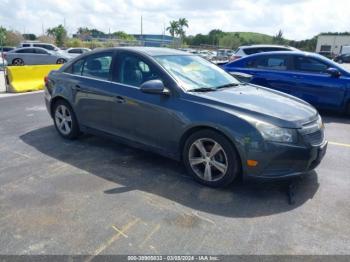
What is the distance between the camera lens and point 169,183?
3818 mm

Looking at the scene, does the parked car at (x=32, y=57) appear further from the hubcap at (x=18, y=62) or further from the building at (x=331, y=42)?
the building at (x=331, y=42)

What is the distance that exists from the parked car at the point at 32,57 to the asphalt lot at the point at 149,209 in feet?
58.2

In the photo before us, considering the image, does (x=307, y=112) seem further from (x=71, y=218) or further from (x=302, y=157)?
(x=71, y=218)

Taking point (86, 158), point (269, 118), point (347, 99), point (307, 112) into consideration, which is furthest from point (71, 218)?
point (347, 99)

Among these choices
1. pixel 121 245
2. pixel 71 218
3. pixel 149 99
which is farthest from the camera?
pixel 149 99

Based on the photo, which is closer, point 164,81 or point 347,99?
point 164,81

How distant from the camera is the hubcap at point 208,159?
357 cm

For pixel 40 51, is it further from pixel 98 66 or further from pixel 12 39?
pixel 12 39

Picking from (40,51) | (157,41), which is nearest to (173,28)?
(157,41)

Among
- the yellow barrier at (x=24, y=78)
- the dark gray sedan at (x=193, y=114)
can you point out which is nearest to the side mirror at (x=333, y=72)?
the dark gray sedan at (x=193, y=114)

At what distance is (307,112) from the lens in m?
3.77

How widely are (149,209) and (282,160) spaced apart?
1450 mm

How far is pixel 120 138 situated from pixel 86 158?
0.57 m

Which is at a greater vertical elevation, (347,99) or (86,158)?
(347,99)
